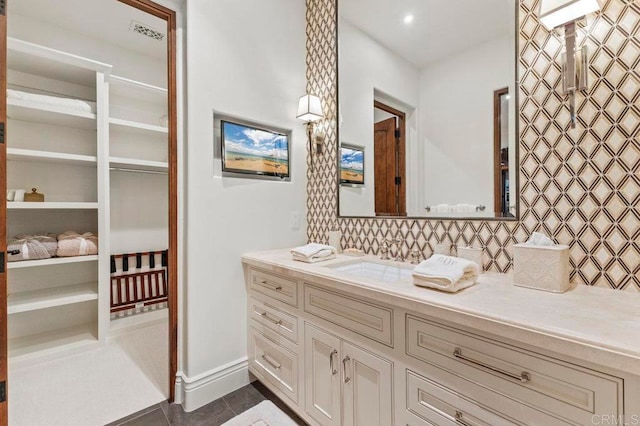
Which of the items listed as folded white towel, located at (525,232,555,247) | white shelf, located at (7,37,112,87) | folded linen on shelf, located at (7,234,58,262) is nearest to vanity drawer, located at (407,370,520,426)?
folded white towel, located at (525,232,555,247)

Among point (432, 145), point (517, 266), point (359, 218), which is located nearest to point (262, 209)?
point (359, 218)

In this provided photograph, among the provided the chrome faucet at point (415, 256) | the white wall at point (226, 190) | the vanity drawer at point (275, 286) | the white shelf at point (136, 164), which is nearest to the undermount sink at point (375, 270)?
the chrome faucet at point (415, 256)

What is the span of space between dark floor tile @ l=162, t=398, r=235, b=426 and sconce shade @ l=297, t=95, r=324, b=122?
2102mm

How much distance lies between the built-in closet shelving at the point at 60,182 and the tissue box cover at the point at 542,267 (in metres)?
3.16

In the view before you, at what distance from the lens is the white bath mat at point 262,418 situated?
5.35 ft

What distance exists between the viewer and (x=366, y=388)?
1.24 metres

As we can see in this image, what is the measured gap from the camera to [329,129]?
2275 mm

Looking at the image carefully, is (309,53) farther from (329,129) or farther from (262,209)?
(262,209)

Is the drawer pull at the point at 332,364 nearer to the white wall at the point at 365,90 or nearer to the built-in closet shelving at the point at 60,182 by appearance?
the white wall at the point at 365,90

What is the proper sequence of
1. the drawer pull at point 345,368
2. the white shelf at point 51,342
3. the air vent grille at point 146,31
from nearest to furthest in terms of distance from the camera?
the drawer pull at point 345,368 < the white shelf at point 51,342 < the air vent grille at point 146,31

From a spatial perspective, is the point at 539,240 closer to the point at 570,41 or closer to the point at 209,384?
the point at 570,41

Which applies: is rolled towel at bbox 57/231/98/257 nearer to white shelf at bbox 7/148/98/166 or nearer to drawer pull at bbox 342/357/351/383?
white shelf at bbox 7/148/98/166

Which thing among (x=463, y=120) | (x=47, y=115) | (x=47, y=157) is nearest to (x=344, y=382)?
(x=463, y=120)

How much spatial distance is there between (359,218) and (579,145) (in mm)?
1233
